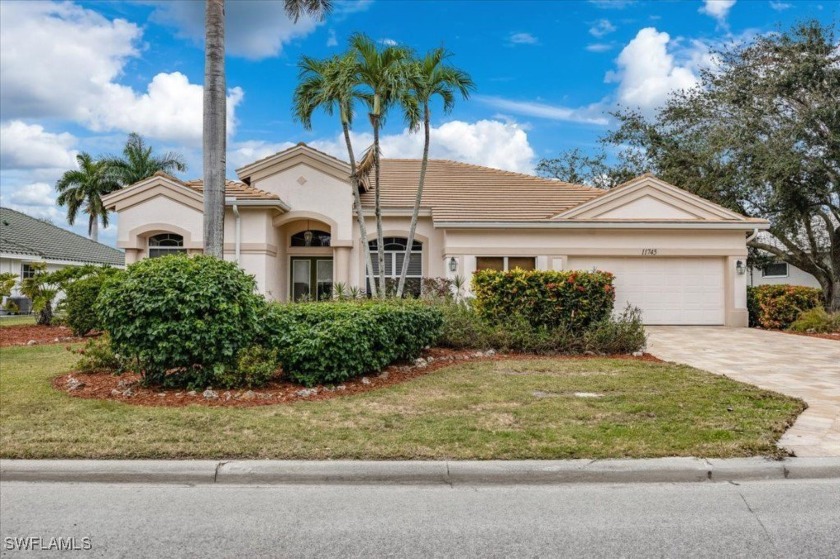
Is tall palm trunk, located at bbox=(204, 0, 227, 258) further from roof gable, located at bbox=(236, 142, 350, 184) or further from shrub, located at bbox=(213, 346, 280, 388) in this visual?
Answer: roof gable, located at bbox=(236, 142, 350, 184)

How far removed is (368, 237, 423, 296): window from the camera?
57.7ft

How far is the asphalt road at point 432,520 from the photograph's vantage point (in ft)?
11.6

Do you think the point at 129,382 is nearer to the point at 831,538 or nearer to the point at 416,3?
the point at 831,538

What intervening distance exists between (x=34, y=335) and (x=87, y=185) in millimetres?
31544

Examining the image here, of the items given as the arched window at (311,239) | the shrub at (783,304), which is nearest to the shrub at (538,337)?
the arched window at (311,239)

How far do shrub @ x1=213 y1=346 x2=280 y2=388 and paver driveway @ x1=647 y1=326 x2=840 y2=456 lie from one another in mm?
5873

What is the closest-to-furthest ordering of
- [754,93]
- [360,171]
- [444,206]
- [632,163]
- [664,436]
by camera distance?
[664,436] < [360,171] < [444,206] < [754,93] < [632,163]

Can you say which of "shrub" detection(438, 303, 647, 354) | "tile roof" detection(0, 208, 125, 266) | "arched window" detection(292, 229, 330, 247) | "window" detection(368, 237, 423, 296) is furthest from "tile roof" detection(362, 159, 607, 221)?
"tile roof" detection(0, 208, 125, 266)

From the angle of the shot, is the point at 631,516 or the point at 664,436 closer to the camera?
the point at 631,516

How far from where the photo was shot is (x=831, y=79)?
61.3ft

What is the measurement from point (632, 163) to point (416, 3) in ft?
54.9

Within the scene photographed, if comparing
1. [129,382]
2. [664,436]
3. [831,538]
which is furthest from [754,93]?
[129,382]

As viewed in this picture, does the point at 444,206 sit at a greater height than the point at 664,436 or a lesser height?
greater

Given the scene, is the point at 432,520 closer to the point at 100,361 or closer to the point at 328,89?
the point at 100,361
